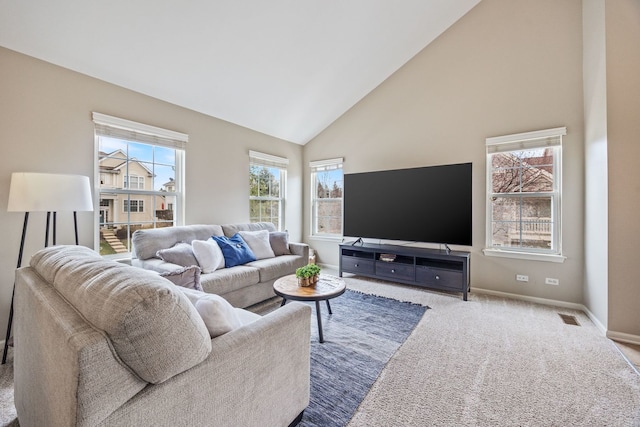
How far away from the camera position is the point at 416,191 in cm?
390

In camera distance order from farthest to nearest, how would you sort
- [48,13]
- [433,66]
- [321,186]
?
[321,186] → [433,66] → [48,13]

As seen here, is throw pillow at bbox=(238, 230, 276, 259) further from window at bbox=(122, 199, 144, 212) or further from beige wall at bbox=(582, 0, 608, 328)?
beige wall at bbox=(582, 0, 608, 328)

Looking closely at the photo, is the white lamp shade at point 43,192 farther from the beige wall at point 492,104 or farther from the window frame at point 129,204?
the beige wall at point 492,104

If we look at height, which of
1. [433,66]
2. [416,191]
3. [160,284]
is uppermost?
[433,66]

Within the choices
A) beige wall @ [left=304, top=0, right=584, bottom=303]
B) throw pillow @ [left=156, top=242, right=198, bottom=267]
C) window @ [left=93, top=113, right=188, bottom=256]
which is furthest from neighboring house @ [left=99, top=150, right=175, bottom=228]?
beige wall @ [left=304, top=0, right=584, bottom=303]

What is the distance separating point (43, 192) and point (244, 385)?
2202mm

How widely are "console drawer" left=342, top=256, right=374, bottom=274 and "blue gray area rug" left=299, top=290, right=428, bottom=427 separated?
0.68 meters

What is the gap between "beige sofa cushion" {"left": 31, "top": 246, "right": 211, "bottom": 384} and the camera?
80cm

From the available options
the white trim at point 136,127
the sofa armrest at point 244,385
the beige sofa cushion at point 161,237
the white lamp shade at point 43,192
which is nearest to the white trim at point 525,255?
the sofa armrest at point 244,385

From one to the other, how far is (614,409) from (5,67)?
16.3 feet

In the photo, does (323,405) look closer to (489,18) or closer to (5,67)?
(5,67)

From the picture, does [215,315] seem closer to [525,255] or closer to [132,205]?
[132,205]

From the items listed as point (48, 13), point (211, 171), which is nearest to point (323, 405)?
point (211, 171)

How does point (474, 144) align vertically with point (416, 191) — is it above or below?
above
